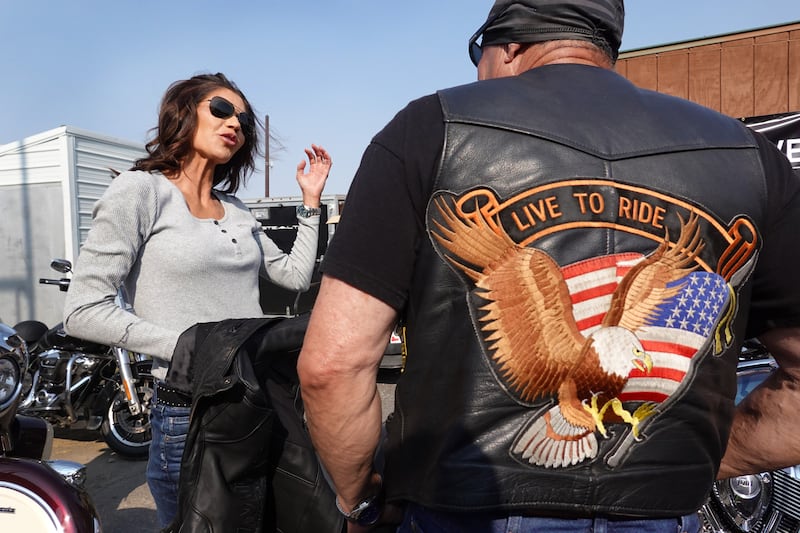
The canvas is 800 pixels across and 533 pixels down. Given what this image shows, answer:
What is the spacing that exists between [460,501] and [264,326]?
77 centimetres

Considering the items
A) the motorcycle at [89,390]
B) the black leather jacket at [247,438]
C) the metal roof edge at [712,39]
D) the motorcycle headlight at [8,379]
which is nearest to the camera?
the black leather jacket at [247,438]

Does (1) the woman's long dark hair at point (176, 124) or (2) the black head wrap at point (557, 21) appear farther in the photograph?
(1) the woman's long dark hair at point (176, 124)

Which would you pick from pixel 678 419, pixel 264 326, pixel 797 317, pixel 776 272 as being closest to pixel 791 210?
pixel 776 272

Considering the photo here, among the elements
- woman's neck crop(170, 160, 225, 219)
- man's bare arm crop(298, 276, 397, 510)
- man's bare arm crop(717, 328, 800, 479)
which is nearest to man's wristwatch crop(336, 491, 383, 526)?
man's bare arm crop(298, 276, 397, 510)

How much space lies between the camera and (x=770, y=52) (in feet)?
26.0

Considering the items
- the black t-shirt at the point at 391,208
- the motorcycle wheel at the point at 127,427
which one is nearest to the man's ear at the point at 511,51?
the black t-shirt at the point at 391,208

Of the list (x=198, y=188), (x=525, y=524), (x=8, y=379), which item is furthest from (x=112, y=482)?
(x=525, y=524)

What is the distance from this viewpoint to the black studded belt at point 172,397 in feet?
5.88

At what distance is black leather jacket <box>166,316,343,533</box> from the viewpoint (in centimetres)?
148

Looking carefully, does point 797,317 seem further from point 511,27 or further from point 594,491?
point 511,27

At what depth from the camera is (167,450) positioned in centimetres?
179

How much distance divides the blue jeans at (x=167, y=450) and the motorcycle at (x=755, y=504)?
1.91 meters

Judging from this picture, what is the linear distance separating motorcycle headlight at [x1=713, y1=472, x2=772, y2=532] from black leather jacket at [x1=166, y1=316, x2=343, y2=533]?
1.63 meters

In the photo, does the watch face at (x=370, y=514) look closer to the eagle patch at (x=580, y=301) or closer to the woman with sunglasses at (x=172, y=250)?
the eagle patch at (x=580, y=301)
